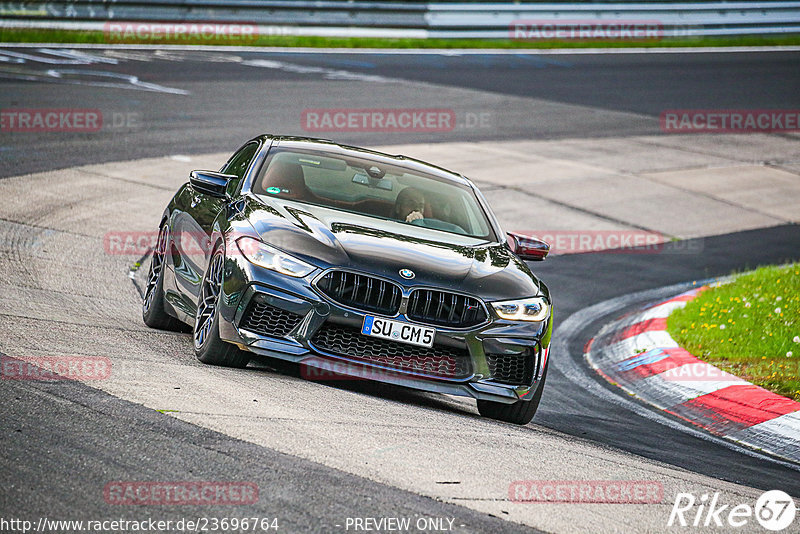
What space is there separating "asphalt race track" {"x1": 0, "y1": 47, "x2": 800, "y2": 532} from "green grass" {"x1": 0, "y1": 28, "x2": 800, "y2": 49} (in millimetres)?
4991

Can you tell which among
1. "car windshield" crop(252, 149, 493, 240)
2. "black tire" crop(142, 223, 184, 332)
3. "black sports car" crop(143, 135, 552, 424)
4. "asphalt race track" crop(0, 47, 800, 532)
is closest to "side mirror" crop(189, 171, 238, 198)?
"black sports car" crop(143, 135, 552, 424)

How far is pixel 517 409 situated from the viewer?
6.98 metres

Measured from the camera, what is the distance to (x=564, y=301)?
37.4 feet

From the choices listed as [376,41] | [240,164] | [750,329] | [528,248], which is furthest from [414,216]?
[376,41]

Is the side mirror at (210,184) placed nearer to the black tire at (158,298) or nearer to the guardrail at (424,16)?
the black tire at (158,298)

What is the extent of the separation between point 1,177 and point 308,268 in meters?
7.86

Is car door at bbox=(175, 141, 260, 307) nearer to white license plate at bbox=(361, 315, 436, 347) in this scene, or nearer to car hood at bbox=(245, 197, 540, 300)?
car hood at bbox=(245, 197, 540, 300)

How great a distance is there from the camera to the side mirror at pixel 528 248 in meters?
7.80

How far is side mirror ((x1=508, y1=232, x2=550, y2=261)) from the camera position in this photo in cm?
780

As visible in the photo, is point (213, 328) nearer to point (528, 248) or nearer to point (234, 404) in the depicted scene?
point (234, 404)

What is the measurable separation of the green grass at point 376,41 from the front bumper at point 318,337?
19.0 meters

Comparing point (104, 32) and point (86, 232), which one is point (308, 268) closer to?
point (86, 232)

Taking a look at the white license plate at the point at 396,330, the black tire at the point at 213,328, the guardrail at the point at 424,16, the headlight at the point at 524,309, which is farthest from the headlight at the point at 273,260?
the guardrail at the point at 424,16

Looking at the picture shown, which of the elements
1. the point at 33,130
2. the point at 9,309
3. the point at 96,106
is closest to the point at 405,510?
the point at 9,309
